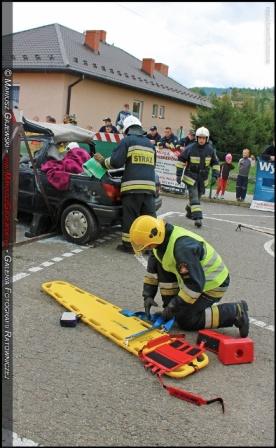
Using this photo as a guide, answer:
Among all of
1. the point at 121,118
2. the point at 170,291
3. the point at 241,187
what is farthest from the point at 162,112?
the point at 170,291

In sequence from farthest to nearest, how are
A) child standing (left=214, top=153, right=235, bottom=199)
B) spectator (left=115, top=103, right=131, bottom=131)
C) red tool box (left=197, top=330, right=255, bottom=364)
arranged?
spectator (left=115, top=103, right=131, bottom=131) → child standing (left=214, top=153, right=235, bottom=199) → red tool box (left=197, top=330, right=255, bottom=364)

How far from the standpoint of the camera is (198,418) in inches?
117

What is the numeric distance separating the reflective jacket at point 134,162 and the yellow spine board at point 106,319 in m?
1.90

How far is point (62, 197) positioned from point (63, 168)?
42cm

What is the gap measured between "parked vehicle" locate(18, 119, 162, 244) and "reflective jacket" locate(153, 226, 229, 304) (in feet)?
8.93

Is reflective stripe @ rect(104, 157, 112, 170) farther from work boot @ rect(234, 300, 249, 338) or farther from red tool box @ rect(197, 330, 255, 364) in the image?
red tool box @ rect(197, 330, 255, 364)

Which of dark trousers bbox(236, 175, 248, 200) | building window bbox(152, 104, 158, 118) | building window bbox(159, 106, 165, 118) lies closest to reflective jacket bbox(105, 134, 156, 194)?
dark trousers bbox(236, 175, 248, 200)

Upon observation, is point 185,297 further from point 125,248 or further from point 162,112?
point 162,112

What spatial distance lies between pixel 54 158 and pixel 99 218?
4.03 ft

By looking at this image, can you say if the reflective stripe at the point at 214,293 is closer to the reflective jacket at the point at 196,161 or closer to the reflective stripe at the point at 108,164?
the reflective stripe at the point at 108,164

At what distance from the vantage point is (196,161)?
9.04 m

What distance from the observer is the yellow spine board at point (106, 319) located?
12.5 feet

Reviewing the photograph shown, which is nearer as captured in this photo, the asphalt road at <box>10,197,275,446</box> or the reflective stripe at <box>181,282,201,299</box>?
the asphalt road at <box>10,197,275,446</box>

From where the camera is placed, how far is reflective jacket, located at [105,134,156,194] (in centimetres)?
648
